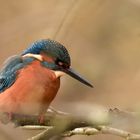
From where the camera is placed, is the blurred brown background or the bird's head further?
the blurred brown background

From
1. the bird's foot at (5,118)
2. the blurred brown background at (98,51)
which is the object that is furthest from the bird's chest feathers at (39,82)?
the blurred brown background at (98,51)

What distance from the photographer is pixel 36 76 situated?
361 cm

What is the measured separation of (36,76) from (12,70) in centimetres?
32

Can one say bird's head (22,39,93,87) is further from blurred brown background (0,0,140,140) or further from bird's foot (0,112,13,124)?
blurred brown background (0,0,140,140)

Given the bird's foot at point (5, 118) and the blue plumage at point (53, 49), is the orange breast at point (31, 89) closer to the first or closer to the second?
the blue plumage at point (53, 49)

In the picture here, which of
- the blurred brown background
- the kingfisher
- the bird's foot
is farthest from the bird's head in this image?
the blurred brown background

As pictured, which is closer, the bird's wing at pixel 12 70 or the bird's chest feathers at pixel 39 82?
the bird's chest feathers at pixel 39 82

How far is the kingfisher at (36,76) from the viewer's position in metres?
3.45

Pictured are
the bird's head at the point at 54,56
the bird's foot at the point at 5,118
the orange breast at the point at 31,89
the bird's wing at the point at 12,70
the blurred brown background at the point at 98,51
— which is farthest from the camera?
the blurred brown background at the point at 98,51

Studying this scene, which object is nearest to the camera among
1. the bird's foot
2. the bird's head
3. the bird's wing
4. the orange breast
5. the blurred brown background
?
the bird's foot

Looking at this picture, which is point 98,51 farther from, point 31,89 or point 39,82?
point 31,89

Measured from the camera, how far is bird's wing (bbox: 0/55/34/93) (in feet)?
12.5

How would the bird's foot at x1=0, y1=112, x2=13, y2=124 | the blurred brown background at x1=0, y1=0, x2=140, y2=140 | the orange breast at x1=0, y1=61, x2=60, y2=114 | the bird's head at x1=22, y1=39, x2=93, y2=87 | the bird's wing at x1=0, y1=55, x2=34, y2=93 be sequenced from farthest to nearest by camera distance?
the blurred brown background at x1=0, y1=0, x2=140, y2=140, the bird's wing at x1=0, y1=55, x2=34, y2=93, the bird's head at x1=22, y1=39, x2=93, y2=87, the orange breast at x1=0, y1=61, x2=60, y2=114, the bird's foot at x1=0, y1=112, x2=13, y2=124

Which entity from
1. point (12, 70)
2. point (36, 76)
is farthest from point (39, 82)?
point (12, 70)
